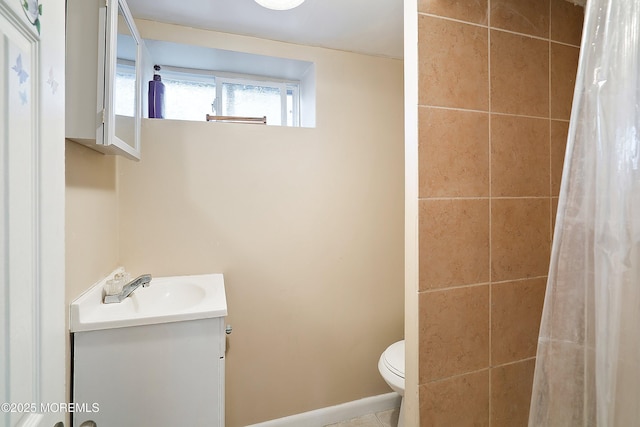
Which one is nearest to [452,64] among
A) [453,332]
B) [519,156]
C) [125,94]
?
[519,156]

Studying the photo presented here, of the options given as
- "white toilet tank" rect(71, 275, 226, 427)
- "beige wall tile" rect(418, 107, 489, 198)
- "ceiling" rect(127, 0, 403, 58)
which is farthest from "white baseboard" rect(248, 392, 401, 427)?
"ceiling" rect(127, 0, 403, 58)

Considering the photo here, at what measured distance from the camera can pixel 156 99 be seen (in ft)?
4.96

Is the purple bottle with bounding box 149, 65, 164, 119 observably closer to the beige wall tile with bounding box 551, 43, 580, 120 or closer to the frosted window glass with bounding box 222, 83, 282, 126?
the frosted window glass with bounding box 222, 83, 282, 126

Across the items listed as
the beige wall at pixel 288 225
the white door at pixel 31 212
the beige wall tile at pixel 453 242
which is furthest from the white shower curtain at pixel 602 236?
the beige wall at pixel 288 225

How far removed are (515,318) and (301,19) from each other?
5.17ft

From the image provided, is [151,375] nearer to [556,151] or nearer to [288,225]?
[288,225]

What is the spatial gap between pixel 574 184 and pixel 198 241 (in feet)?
4.90

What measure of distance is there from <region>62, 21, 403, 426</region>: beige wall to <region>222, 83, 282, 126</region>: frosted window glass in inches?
10.8

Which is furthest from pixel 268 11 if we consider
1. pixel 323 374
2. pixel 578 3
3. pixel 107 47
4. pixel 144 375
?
pixel 323 374

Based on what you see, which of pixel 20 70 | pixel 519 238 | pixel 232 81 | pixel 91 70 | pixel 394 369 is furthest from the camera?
pixel 232 81

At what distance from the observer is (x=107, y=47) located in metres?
0.92

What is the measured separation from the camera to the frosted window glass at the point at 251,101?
1810mm

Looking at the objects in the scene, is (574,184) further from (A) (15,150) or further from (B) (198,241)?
(B) (198,241)

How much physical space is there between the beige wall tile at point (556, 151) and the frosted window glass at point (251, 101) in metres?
1.40
